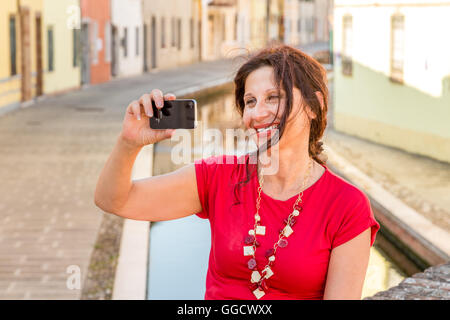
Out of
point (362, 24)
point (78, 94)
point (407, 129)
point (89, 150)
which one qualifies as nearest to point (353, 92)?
point (362, 24)

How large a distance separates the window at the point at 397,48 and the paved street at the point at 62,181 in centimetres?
140

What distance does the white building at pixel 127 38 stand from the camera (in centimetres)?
3138

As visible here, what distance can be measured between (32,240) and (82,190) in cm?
263

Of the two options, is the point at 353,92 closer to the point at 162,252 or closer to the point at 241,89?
the point at 162,252

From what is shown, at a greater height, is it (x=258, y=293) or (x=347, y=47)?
(x=347, y=47)

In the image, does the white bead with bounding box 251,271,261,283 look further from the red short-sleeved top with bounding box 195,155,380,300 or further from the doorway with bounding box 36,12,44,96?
the doorway with bounding box 36,12,44,96

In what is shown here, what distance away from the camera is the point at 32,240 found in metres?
7.69

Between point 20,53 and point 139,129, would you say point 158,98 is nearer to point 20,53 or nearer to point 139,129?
point 139,129

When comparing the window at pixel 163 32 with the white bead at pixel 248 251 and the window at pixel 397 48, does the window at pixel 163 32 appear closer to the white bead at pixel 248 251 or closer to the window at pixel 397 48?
the window at pixel 397 48

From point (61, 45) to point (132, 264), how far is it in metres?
19.0

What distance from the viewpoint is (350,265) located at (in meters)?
2.41

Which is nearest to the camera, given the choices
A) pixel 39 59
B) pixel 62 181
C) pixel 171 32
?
pixel 62 181

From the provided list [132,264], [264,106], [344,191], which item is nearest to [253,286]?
[344,191]

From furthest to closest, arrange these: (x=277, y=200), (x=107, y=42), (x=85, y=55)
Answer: (x=107, y=42), (x=85, y=55), (x=277, y=200)
